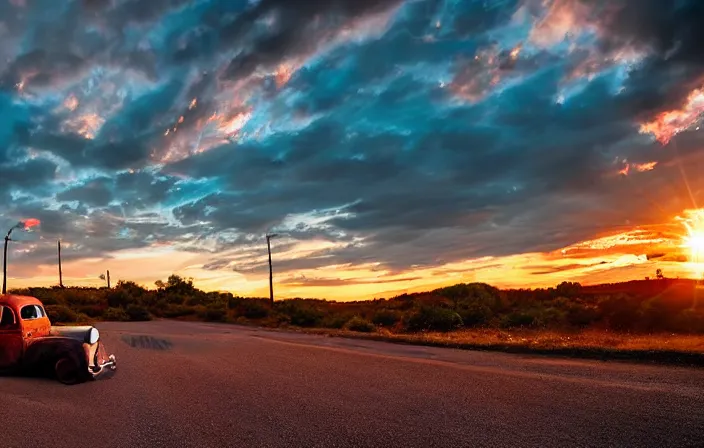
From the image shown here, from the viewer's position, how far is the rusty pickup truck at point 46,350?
1234 cm

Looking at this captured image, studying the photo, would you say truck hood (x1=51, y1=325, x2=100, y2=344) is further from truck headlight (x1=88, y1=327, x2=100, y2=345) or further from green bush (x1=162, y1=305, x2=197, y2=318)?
green bush (x1=162, y1=305, x2=197, y2=318)

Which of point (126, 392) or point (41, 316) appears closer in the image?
point (126, 392)

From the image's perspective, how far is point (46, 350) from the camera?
1270 centimetres

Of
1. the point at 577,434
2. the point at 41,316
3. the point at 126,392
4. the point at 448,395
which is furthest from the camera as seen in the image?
the point at 41,316

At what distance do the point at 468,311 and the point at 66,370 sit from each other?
29261 millimetres

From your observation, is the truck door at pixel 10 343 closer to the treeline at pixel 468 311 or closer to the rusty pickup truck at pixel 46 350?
the rusty pickup truck at pixel 46 350

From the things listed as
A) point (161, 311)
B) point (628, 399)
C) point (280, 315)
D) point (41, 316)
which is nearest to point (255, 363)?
point (41, 316)

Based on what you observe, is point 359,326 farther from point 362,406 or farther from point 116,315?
point 362,406

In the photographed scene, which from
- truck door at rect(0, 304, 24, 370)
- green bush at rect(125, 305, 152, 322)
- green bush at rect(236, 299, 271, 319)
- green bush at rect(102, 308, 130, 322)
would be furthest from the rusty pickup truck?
green bush at rect(236, 299, 271, 319)

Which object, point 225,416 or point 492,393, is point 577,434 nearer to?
point 492,393

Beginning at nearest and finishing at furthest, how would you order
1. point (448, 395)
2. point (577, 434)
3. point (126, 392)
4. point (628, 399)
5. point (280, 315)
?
1. point (577, 434)
2. point (628, 399)
3. point (448, 395)
4. point (126, 392)
5. point (280, 315)

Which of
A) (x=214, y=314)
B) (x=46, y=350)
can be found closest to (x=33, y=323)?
(x=46, y=350)

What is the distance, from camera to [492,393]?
10414mm

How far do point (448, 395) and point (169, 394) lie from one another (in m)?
5.29
